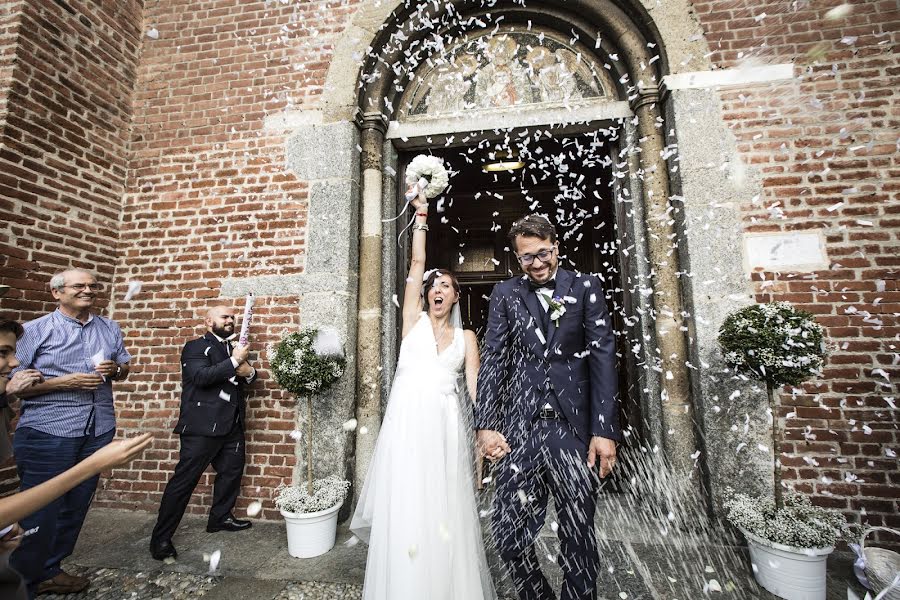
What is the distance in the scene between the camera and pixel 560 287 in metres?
2.55

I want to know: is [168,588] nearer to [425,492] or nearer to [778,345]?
[425,492]

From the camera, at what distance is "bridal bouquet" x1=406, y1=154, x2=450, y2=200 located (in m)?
3.58

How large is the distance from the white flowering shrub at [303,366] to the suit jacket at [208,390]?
399 mm

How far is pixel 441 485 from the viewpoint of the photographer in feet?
8.79

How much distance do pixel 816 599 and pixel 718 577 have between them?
1.67 feet

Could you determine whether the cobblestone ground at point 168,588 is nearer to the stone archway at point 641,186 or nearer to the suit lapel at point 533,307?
the stone archway at point 641,186

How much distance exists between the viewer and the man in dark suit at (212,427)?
3.37 metres

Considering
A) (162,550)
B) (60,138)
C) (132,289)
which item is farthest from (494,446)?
(60,138)

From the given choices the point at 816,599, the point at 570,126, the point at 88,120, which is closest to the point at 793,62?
the point at 570,126

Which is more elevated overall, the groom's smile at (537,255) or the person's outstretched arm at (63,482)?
the groom's smile at (537,255)

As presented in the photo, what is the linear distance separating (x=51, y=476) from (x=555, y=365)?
3582 mm

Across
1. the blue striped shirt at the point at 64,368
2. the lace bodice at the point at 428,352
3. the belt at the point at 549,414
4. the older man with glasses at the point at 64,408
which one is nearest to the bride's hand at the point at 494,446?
the belt at the point at 549,414

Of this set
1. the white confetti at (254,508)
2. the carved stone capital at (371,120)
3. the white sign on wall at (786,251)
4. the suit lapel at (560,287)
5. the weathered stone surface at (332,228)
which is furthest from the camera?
the carved stone capital at (371,120)

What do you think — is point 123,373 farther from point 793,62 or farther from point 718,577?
point 793,62
